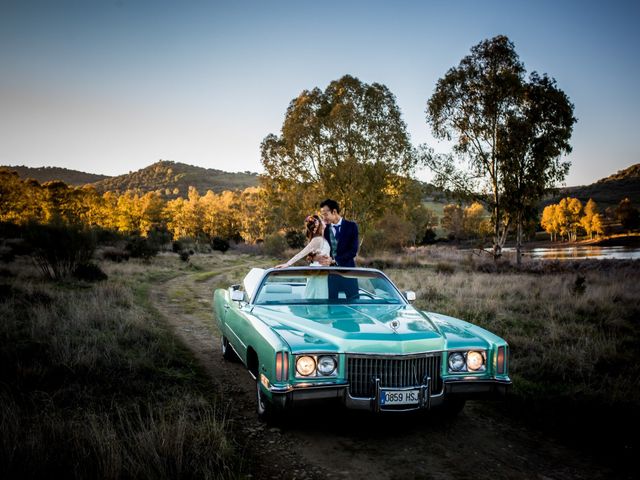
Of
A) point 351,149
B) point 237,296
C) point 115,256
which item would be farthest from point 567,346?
point 115,256

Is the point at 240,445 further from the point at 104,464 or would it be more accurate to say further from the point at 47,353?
the point at 47,353

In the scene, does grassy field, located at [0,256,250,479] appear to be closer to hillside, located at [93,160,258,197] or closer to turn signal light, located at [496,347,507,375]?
turn signal light, located at [496,347,507,375]

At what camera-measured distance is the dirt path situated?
3.19 m

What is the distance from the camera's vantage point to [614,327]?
7859 mm

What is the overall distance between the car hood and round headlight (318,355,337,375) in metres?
0.09

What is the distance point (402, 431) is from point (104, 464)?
2.44m

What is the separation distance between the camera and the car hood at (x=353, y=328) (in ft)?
11.2

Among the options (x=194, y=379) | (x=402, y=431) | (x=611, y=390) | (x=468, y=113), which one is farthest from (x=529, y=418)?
(x=468, y=113)

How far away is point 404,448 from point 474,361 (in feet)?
3.12

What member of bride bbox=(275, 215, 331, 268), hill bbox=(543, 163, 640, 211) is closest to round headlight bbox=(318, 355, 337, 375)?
bride bbox=(275, 215, 331, 268)

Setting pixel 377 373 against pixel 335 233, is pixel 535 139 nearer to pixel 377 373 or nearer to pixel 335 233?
pixel 335 233

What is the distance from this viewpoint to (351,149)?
2448 cm

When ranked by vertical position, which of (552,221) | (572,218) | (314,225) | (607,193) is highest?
(607,193)

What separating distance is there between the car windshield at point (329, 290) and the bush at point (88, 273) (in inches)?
431
